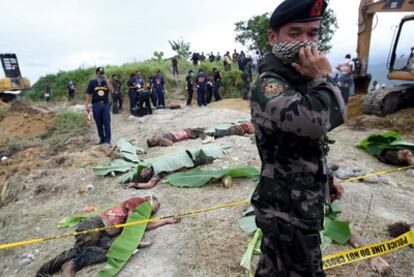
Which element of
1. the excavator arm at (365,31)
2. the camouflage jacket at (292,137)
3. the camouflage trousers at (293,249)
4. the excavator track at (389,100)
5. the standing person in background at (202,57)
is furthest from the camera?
the standing person in background at (202,57)

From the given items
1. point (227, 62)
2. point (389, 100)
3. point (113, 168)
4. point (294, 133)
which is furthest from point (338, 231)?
point (227, 62)

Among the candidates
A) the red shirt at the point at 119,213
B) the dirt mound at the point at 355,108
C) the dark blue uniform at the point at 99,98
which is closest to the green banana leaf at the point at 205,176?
the red shirt at the point at 119,213

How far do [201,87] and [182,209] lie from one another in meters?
10.7

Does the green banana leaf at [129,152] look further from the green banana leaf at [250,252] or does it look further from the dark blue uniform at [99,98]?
the green banana leaf at [250,252]

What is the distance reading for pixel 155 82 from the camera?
1408 centimetres

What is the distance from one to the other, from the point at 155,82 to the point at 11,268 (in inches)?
456

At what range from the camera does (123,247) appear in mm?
2781

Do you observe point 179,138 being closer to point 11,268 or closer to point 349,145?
point 349,145

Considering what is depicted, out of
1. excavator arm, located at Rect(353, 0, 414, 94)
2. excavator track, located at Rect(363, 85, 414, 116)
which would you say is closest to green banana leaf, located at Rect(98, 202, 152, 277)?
excavator track, located at Rect(363, 85, 414, 116)

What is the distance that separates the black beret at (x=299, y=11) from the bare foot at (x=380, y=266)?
6.70 ft

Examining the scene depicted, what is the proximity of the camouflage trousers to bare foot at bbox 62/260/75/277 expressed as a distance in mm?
1974

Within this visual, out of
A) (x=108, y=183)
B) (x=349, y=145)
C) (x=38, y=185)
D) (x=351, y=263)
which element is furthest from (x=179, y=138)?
(x=351, y=263)

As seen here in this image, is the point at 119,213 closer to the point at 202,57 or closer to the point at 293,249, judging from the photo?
the point at 293,249

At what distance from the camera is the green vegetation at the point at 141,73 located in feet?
62.6
